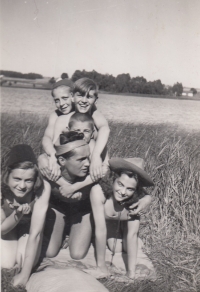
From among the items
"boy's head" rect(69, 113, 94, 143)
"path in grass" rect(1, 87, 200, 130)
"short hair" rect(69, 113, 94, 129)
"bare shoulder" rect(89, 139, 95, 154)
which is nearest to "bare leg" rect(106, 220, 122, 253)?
"bare shoulder" rect(89, 139, 95, 154)

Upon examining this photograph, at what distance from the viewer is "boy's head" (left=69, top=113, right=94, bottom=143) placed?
2918 millimetres

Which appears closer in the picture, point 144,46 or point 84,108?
point 84,108

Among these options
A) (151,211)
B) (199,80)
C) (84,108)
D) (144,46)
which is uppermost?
(144,46)

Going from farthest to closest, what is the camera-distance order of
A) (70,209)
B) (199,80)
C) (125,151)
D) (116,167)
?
(125,151) < (199,80) < (70,209) < (116,167)

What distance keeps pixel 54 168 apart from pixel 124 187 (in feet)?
1.89

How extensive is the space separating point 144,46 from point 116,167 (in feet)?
4.01

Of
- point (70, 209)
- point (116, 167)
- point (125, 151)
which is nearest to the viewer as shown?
point (116, 167)

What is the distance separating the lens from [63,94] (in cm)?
307

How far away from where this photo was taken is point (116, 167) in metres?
2.85

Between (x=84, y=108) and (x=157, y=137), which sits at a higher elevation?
(x=84, y=108)

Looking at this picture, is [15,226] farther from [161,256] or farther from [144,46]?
[144,46]

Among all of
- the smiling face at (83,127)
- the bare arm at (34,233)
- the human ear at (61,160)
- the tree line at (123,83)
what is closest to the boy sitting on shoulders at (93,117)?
the smiling face at (83,127)

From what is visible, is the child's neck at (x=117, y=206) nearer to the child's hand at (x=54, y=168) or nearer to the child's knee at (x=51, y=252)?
the child's hand at (x=54, y=168)

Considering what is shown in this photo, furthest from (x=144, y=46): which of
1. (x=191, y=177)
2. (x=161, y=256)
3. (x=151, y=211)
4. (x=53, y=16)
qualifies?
(x=161, y=256)
